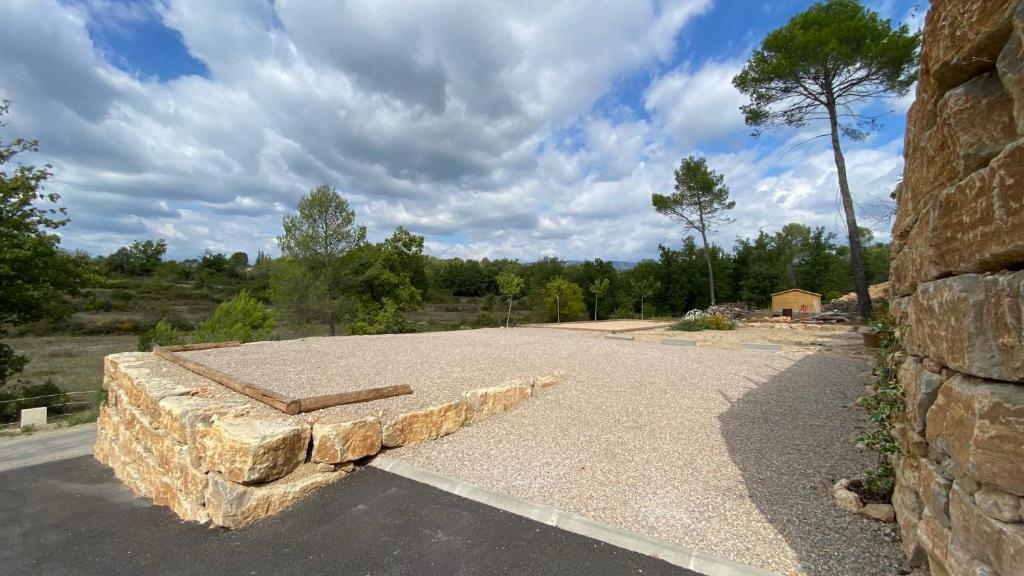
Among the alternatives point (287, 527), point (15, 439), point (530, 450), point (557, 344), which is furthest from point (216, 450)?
point (15, 439)

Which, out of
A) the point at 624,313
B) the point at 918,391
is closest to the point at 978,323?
the point at 918,391

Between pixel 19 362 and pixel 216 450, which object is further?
pixel 19 362

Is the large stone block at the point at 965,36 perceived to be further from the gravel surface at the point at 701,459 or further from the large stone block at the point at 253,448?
the large stone block at the point at 253,448

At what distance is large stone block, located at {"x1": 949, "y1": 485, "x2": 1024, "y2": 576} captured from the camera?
124 centimetres

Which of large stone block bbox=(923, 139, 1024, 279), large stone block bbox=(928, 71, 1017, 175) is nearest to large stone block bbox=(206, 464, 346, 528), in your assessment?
large stone block bbox=(923, 139, 1024, 279)

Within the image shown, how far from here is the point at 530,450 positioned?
12.9 feet

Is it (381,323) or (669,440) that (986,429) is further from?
(381,323)

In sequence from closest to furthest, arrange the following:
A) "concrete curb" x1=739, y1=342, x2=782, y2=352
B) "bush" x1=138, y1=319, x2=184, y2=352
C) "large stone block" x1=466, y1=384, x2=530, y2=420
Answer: "large stone block" x1=466, y1=384, x2=530, y2=420 < "concrete curb" x1=739, y1=342, x2=782, y2=352 < "bush" x1=138, y1=319, x2=184, y2=352

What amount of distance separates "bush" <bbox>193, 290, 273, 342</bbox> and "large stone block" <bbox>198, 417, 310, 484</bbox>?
1012 cm

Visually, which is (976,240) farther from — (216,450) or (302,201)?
(302,201)

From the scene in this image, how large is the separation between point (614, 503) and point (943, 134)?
8.71ft

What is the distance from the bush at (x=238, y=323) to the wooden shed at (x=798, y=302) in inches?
811

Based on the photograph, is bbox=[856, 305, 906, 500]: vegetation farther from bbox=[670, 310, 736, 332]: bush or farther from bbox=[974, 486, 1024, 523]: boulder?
bbox=[670, 310, 736, 332]: bush

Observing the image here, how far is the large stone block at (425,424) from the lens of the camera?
13.0 feet
